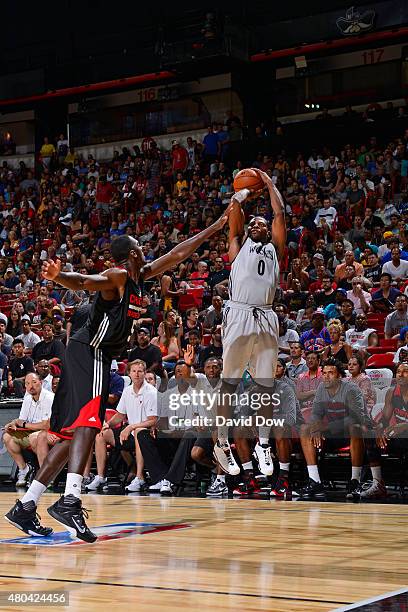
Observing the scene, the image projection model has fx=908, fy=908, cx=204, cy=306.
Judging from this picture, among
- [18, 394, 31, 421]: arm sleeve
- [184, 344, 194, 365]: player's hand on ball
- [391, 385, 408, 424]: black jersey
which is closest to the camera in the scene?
[391, 385, 408, 424]: black jersey

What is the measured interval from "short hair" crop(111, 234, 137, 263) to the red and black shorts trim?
0.58m

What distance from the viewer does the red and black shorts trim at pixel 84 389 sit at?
5434 millimetres

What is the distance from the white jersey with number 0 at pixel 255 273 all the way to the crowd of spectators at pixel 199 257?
1131mm

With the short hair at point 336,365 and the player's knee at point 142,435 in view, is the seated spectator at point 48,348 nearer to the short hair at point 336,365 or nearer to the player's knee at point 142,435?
the player's knee at point 142,435

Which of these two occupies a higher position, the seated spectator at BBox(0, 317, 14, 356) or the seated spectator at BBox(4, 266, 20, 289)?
the seated spectator at BBox(4, 266, 20, 289)

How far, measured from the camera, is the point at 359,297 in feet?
38.5

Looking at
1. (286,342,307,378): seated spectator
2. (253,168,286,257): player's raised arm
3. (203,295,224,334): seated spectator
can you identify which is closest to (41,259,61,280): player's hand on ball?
(253,168,286,257): player's raised arm

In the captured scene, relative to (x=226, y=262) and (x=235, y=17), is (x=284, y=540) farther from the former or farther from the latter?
(x=235, y=17)

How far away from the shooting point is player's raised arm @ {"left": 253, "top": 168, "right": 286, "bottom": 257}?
651 cm

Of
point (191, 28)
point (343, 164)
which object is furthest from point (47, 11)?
point (343, 164)

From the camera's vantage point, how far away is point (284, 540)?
5.68 m

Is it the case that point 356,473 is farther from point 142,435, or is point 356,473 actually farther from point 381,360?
point 142,435

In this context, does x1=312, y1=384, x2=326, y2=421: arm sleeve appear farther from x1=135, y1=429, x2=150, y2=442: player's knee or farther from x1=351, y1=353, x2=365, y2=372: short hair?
x1=135, y1=429, x2=150, y2=442: player's knee

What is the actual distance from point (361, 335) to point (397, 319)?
19.9 inches
